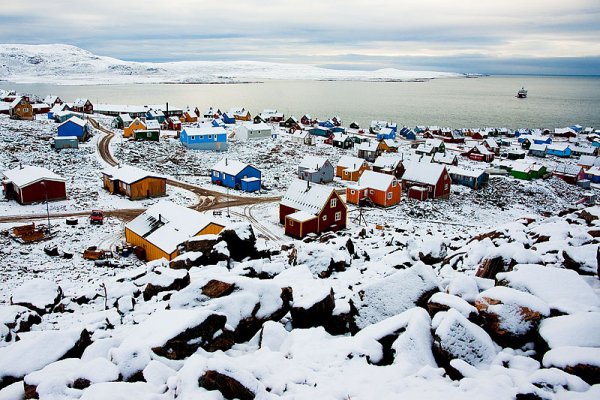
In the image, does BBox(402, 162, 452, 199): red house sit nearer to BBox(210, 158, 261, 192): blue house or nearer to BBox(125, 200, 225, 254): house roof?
BBox(210, 158, 261, 192): blue house

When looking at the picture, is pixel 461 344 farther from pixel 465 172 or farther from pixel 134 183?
pixel 465 172

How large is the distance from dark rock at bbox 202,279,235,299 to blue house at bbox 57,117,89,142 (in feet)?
205

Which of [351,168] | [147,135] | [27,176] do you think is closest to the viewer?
[27,176]

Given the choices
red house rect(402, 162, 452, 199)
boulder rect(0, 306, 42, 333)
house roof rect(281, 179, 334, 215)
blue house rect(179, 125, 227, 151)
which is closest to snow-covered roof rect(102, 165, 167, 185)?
house roof rect(281, 179, 334, 215)

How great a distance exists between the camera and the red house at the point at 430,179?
50.2 m

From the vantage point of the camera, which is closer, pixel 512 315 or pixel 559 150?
pixel 512 315

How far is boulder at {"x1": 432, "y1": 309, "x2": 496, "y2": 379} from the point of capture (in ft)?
28.0

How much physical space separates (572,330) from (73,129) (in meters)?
70.9

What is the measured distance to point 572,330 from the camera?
830 centimetres

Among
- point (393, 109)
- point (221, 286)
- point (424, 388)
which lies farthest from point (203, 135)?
point (393, 109)

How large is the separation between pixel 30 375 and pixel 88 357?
4.05 feet

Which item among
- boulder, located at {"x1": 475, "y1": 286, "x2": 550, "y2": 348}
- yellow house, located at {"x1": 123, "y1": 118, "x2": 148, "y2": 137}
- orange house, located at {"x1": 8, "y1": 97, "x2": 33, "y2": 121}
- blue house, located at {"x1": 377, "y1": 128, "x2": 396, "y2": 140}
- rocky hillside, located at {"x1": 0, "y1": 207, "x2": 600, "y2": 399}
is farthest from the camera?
blue house, located at {"x1": 377, "y1": 128, "x2": 396, "y2": 140}

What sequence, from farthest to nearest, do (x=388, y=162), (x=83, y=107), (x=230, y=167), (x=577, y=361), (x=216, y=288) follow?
(x=83, y=107) < (x=388, y=162) < (x=230, y=167) < (x=216, y=288) < (x=577, y=361)

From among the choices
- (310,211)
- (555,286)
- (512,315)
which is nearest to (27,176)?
(310,211)
